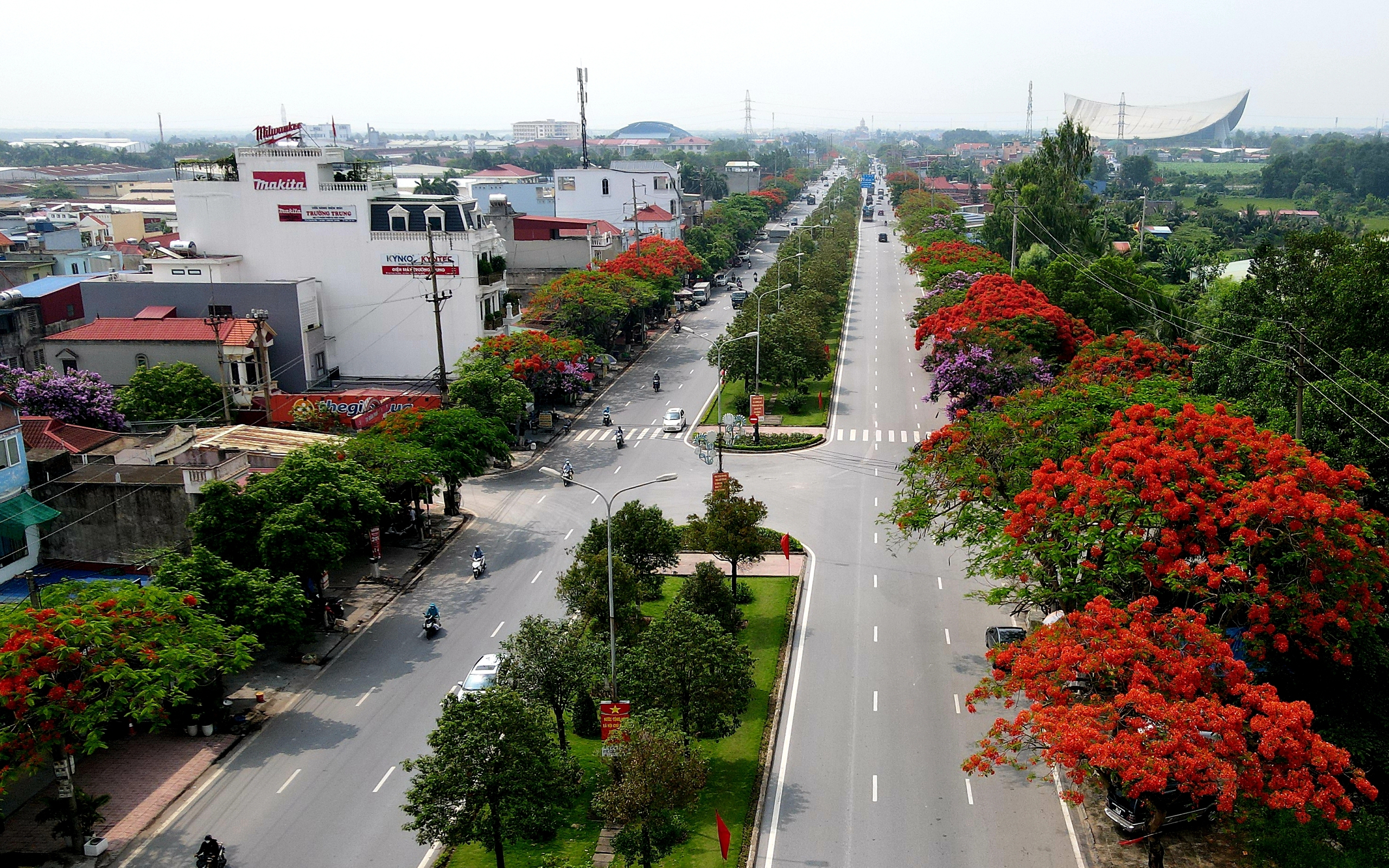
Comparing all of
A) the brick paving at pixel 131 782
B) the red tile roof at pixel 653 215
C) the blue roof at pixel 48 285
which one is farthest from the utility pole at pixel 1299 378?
the red tile roof at pixel 653 215

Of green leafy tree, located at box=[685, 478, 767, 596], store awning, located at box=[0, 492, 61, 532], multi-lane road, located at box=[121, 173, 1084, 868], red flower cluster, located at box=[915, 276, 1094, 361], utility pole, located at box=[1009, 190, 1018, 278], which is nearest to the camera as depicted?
multi-lane road, located at box=[121, 173, 1084, 868]

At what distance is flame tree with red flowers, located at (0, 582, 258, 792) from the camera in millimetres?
23062

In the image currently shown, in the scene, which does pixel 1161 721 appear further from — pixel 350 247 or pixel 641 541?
pixel 350 247

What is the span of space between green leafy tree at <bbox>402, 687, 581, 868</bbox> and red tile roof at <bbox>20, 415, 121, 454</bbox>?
25315 mm

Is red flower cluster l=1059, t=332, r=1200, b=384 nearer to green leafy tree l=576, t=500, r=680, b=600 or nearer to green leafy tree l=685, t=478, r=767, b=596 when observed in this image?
green leafy tree l=685, t=478, r=767, b=596

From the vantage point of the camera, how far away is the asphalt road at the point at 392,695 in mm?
24719

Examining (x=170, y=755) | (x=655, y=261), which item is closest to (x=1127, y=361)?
(x=170, y=755)

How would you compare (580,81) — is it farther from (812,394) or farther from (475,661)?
(475,661)

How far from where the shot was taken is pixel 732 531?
3588 centimetres

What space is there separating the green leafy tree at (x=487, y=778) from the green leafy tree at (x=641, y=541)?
459 inches

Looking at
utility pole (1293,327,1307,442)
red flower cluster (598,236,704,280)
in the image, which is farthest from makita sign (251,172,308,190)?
utility pole (1293,327,1307,442)

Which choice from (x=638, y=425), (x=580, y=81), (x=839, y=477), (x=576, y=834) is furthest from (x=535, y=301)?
(x=580, y=81)

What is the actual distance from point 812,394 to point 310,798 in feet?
151

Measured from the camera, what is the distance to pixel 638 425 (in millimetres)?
60625
